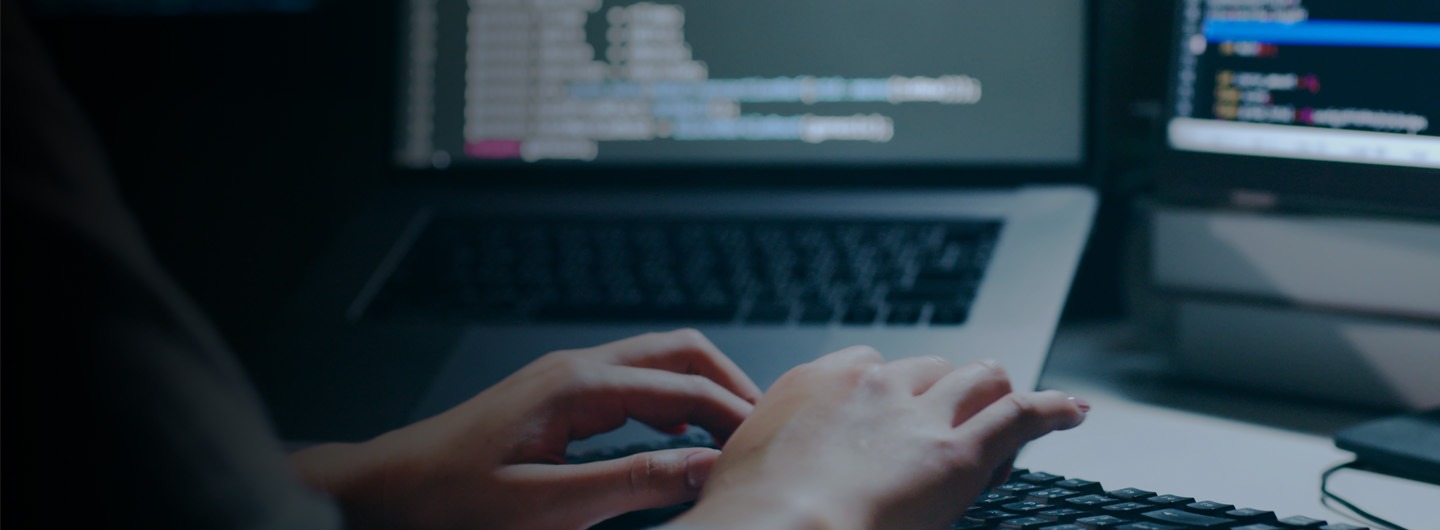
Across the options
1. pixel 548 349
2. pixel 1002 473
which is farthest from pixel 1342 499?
pixel 548 349

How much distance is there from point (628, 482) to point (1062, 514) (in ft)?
0.55

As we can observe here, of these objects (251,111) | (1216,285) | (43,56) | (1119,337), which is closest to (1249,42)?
(1216,285)

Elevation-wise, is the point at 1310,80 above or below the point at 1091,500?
above

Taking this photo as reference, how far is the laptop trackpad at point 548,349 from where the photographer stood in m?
0.61

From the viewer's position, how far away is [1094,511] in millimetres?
396

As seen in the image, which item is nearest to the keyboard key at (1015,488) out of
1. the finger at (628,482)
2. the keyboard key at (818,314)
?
the finger at (628,482)

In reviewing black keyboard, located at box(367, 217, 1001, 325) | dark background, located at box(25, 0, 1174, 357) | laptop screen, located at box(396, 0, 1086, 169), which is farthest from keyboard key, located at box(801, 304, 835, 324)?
dark background, located at box(25, 0, 1174, 357)

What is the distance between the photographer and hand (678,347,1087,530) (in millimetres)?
400

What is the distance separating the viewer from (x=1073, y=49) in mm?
787

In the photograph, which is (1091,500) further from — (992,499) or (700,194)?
(700,194)

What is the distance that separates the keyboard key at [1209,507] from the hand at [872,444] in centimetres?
7

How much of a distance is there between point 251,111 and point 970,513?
2.61 feet

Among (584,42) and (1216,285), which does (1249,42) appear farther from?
(584,42)

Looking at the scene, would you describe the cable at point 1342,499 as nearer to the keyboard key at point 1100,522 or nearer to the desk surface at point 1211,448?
→ the desk surface at point 1211,448
